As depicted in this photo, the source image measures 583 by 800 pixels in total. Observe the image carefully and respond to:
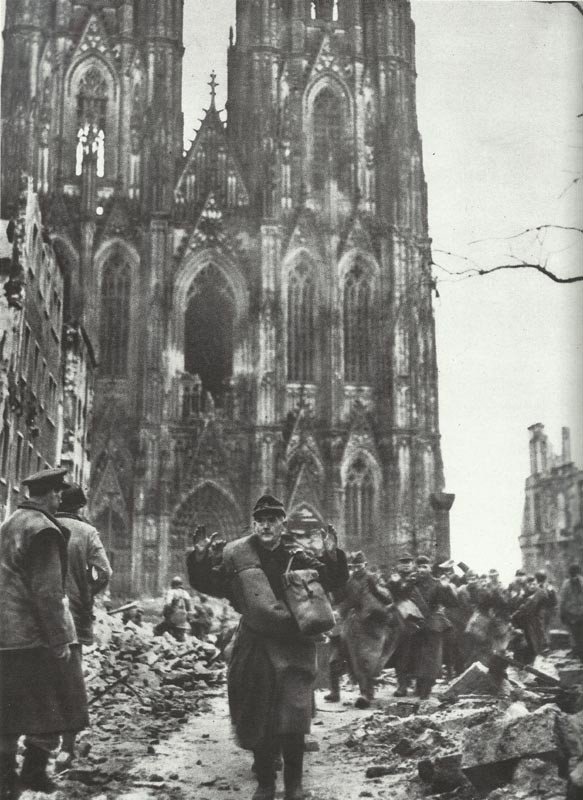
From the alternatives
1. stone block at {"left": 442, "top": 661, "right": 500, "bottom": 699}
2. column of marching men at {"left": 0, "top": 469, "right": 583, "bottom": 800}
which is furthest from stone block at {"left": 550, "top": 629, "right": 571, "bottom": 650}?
column of marching men at {"left": 0, "top": 469, "right": 583, "bottom": 800}

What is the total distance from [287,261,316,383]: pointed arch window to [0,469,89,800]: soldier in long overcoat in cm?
3377

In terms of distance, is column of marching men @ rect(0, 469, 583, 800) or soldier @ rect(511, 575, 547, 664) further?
soldier @ rect(511, 575, 547, 664)

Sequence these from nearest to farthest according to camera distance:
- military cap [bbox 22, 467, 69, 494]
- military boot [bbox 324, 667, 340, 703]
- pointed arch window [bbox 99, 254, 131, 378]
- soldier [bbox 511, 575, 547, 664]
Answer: military cap [bbox 22, 467, 69, 494], military boot [bbox 324, 667, 340, 703], soldier [bbox 511, 575, 547, 664], pointed arch window [bbox 99, 254, 131, 378]

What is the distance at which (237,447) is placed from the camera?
38938 mm

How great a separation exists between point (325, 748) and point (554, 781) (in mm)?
4089

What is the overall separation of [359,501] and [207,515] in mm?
5527

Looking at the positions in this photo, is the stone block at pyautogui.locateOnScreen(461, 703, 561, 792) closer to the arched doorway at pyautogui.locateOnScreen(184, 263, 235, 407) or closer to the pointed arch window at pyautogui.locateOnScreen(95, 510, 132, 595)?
the pointed arch window at pyautogui.locateOnScreen(95, 510, 132, 595)

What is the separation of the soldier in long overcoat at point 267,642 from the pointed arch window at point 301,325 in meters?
33.2

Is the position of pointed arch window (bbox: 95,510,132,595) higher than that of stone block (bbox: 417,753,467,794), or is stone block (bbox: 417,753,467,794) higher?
pointed arch window (bbox: 95,510,132,595)

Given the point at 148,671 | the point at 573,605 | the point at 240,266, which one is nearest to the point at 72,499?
the point at 148,671

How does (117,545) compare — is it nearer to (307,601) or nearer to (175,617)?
(175,617)

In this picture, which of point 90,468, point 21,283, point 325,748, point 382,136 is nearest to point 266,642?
point 325,748

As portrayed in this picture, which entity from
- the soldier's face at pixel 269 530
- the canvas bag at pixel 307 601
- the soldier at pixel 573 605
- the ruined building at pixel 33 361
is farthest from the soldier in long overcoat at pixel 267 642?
the ruined building at pixel 33 361

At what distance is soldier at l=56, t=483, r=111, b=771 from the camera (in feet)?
26.2
